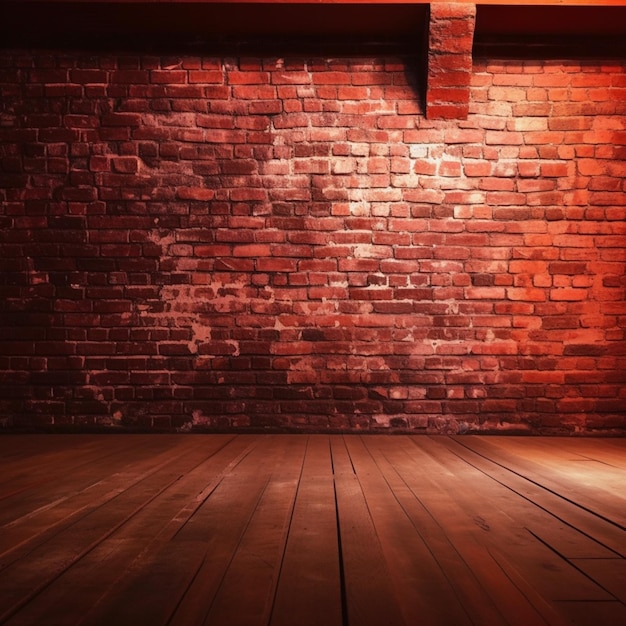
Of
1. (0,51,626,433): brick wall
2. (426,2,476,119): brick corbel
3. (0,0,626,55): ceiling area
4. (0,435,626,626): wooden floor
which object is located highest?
(0,0,626,55): ceiling area

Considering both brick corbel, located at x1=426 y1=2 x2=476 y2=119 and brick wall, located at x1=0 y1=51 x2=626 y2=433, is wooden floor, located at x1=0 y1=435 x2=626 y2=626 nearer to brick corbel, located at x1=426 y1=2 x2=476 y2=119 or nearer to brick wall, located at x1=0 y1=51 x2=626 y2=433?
brick wall, located at x1=0 y1=51 x2=626 y2=433

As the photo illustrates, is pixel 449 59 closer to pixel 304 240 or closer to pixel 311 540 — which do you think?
pixel 304 240

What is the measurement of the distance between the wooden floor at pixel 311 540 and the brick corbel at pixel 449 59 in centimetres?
206

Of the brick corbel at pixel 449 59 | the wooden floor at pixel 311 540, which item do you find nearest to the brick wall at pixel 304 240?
the brick corbel at pixel 449 59

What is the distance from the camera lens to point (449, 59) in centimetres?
303

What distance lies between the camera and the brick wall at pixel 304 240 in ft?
10.3

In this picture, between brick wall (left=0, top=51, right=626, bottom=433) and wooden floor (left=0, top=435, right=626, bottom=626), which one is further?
brick wall (left=0, top=51, right=626, bottom=433)

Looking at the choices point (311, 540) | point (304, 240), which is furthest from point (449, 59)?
point (311, 540)

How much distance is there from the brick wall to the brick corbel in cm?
11

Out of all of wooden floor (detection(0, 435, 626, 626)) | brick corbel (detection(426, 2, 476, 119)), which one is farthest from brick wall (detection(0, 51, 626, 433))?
wooden floor (detection(0, 435, 626, 626))

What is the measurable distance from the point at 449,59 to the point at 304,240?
1.35m

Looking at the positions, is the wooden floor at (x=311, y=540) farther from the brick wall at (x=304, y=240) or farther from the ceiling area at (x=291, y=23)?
the ceiling area at (x=291, y=23)

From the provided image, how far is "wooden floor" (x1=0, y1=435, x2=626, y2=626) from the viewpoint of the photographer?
0.96 m

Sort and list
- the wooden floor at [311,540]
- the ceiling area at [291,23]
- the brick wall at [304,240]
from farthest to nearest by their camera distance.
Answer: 1. the brick wall at [304,240]
2. the ceiling area at [291,23]
3. the wooden floor at [311,540]
